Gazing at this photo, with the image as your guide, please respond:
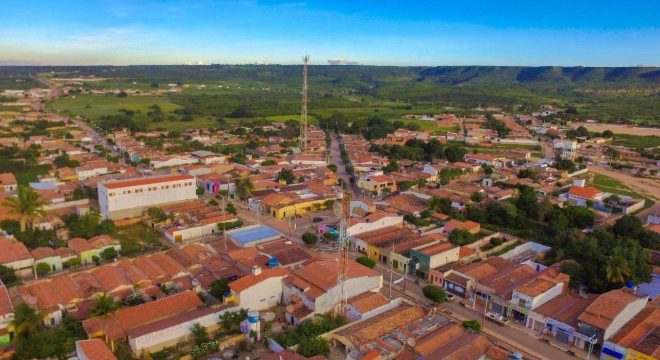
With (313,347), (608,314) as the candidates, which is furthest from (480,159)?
(313,347)

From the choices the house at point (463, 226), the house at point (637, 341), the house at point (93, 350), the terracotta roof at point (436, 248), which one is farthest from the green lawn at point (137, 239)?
the house at point (637, 341)

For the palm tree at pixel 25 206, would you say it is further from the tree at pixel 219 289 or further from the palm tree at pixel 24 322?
the tree at pixel 219 289

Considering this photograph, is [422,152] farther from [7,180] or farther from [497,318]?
[7,180]

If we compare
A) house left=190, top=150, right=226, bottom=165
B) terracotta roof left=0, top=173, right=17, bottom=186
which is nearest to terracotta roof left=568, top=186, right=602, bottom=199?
house left=190, top=150, right=226, bottom=165

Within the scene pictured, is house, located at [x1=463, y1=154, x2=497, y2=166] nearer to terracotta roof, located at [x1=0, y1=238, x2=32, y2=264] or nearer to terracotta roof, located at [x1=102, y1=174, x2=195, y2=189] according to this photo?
terracotta roof, located at [x1=102, y1=174, x2=195, y2=189]

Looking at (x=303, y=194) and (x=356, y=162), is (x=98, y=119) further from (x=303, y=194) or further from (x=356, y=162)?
(x=303, y=194)
